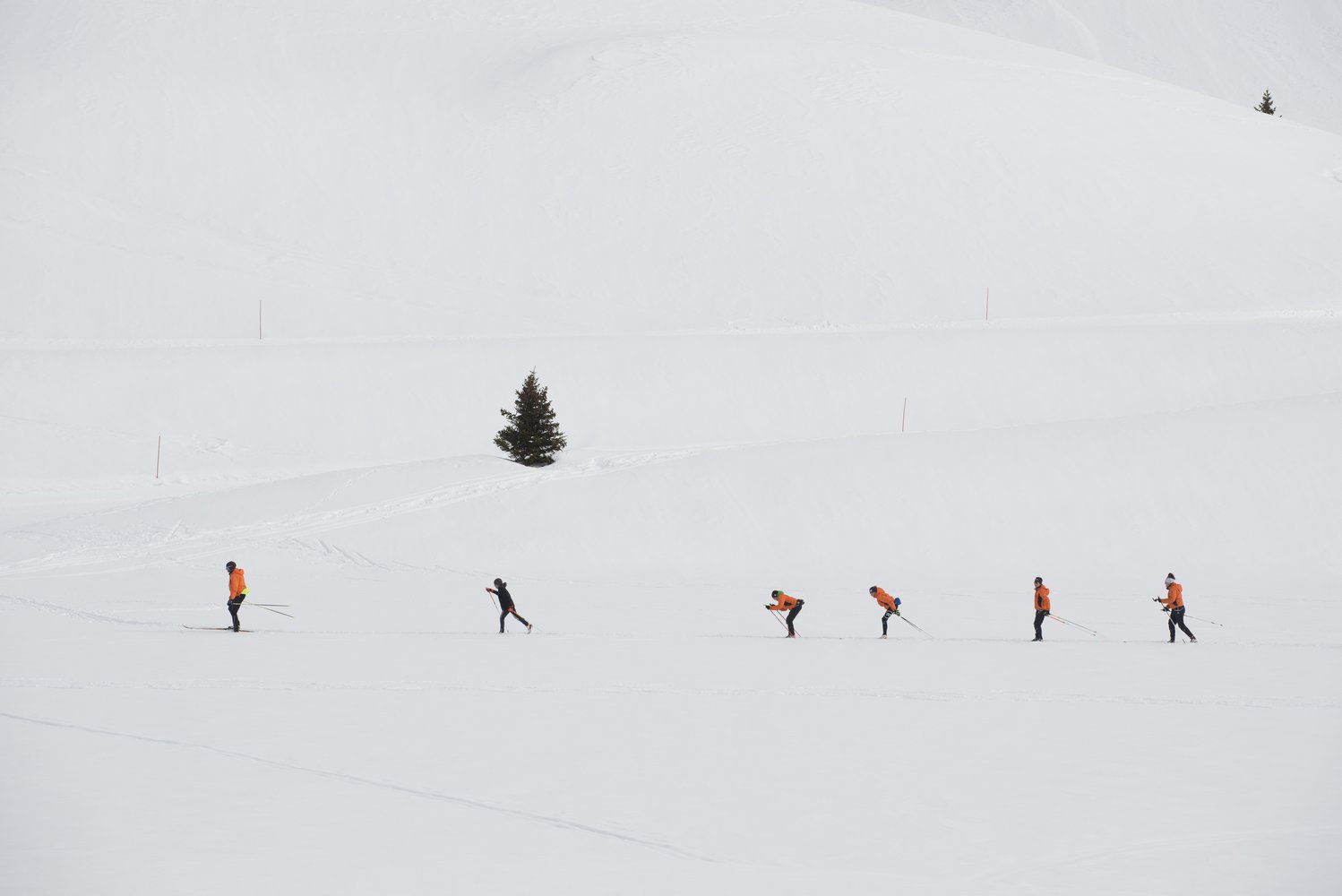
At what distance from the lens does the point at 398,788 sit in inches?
427

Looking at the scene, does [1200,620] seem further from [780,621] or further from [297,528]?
[297,528]

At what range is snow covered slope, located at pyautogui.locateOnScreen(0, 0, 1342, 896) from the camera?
10.4 m

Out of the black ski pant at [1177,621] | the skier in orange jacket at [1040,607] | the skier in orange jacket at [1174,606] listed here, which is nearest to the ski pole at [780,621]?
the skier in orange jacket at [1040,607]

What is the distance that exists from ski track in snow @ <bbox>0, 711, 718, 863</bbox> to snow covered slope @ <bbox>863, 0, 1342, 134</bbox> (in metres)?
181

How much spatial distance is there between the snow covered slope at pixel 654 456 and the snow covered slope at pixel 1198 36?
11887 centimetres

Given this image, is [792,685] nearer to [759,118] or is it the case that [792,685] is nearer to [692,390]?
[692,390]

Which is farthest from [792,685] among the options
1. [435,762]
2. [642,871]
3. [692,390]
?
[692,390]

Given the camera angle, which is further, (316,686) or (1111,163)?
(1111,163)

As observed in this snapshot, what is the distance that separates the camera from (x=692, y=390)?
Result: 3778cm

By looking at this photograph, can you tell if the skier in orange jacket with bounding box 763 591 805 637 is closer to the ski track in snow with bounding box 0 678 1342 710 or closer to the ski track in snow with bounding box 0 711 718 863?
the ski track in snow with bounding box 0 678 1342 710

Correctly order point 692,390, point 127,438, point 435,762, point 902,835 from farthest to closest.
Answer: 1. point 692,390
2. point 127,438
3. point 435,762
4. point 902,835

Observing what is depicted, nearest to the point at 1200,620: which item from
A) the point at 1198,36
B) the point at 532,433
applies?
the point at 532,433

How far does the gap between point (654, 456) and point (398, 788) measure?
2031 cm

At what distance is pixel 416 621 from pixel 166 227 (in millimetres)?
36933
